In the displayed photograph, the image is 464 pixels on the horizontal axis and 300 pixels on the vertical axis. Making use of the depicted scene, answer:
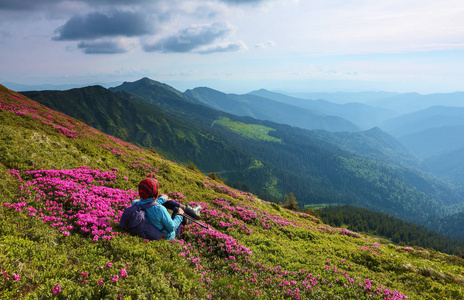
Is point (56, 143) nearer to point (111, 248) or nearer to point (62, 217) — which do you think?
point (62, 217)

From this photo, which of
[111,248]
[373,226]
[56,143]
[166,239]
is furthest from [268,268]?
[373,226]

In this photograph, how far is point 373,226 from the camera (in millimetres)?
A: 147625

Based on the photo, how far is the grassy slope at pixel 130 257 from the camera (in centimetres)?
728

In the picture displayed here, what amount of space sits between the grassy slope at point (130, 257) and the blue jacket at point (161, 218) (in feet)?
2.18

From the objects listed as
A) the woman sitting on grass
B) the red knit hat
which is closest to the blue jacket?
the woman sitting on grass

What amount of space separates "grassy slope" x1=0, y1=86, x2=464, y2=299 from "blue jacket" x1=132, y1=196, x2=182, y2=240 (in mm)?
665

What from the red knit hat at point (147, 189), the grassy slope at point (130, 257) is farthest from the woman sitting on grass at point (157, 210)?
the grassy slope at point (130, 257)

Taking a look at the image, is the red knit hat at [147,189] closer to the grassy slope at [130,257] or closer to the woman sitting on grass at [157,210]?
the woman sitting on grass at [157,210]

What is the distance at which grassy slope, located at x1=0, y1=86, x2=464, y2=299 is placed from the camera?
7277mm

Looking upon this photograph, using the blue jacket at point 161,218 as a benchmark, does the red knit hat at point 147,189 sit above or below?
above

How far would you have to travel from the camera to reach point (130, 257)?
896 centimetres

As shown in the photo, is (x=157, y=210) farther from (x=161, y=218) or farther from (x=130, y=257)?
(x=130, y=257)

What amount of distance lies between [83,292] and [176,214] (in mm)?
5085

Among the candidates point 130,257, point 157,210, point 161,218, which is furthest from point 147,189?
point 130,257
